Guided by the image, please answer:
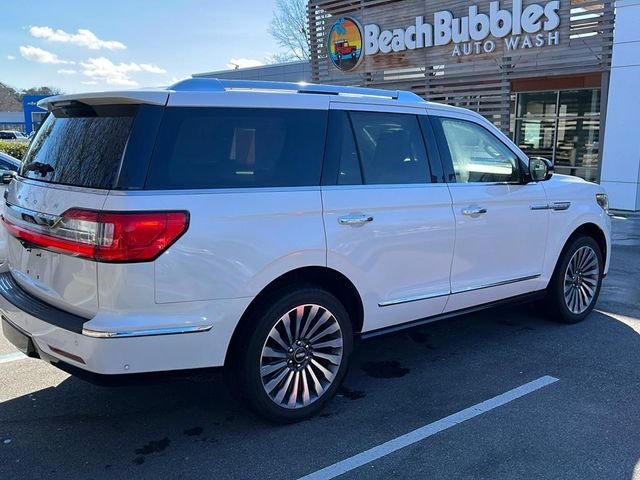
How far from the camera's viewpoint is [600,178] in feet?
43.6

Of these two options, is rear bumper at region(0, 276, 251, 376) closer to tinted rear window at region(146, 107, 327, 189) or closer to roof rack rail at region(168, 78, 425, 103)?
tinted rear window at region(146, 107, 327, 189)

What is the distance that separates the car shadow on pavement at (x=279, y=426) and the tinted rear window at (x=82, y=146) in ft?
4.02

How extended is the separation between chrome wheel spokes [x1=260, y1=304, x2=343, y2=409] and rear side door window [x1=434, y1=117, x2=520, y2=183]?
5.21 ft

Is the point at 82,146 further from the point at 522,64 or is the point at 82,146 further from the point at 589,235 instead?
the point at 522,64

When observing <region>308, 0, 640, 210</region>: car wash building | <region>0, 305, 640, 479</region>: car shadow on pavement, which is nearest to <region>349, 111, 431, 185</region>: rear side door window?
<region>0, 305, 640, 479</region>: car shadow on pavement

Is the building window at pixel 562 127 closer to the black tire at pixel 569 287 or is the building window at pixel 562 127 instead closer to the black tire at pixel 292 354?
the black tire at pixel 569 287

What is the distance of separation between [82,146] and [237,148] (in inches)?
34.2

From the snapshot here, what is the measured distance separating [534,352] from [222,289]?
2885 mm

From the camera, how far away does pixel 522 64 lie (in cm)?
1423

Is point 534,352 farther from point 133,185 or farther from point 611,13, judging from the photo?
point 611,13

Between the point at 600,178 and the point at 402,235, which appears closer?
the point at 402,235

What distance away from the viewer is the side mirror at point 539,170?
496cm

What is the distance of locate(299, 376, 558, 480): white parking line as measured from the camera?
10.2 ft

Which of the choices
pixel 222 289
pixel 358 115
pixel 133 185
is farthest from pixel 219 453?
pixel 358 115
